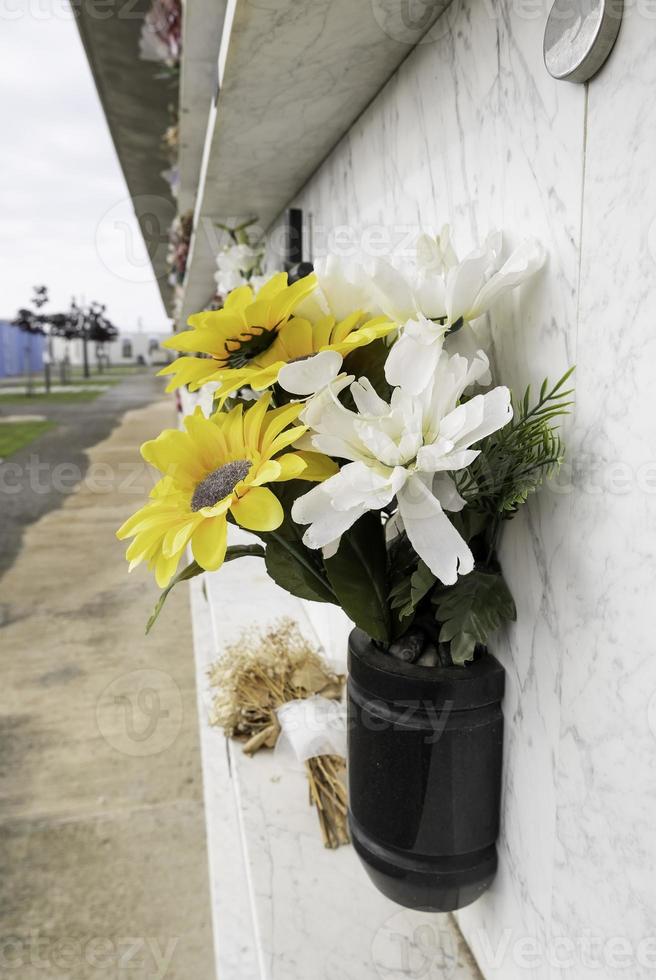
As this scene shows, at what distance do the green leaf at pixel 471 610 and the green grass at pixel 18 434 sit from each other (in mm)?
9451

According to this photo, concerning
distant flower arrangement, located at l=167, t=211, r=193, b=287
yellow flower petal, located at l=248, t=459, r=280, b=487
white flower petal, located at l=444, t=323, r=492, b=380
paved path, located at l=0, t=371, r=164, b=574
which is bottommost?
paved path, located at l=0, t=371, r=164, b=574

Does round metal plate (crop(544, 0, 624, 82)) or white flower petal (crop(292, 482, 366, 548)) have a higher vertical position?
round metal plate (crop(544, 0, 624, 82))

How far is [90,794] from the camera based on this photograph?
7.55ft

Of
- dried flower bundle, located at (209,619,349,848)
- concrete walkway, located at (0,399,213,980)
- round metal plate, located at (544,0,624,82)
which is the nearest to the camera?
round metal plate, located at (544,0,624,82)

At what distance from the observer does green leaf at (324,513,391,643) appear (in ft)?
2.75

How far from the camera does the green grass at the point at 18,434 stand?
33.4 ft

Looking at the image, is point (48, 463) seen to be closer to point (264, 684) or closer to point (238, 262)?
point (238, 262)

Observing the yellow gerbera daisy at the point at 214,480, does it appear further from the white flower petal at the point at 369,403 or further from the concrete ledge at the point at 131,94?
the concrete ledge at the point at 131,94

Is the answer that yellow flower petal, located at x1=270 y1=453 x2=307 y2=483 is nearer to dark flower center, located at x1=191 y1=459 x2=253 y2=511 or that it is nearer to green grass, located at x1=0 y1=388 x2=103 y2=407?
dark flower center, located at x1=191 y1=459 x2=253 y2=511

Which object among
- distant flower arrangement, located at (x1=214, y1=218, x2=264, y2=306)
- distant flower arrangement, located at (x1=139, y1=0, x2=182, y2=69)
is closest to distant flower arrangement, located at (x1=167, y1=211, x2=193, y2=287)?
distant flower arrangement, located at (x1=139, y1=0, x2=182, y2=69)

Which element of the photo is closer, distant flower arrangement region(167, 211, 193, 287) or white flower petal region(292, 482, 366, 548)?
white flower petal region(292, 482, 366, 548)

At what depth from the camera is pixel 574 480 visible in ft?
2.33

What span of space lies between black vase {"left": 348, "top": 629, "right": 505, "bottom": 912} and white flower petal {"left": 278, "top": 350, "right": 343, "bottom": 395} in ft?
1.14

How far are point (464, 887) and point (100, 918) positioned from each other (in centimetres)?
129
